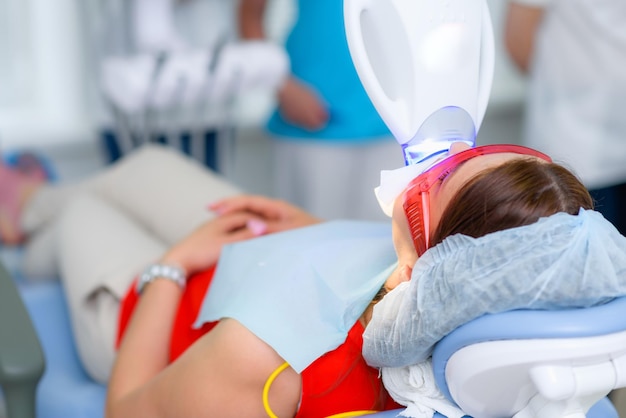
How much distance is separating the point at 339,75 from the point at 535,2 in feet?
1.66

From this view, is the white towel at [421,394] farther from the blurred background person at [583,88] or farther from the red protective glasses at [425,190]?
the blurred background person at [583,88]

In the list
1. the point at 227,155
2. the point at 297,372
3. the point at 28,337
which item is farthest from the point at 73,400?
the point at 227,155

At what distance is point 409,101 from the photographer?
0.91 metres

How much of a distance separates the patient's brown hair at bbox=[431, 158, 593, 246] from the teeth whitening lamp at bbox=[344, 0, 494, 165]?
14cm

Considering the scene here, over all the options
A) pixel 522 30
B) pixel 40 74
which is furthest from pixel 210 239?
pixel 40 74

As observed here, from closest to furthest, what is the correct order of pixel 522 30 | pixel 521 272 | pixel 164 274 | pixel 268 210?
pixel 521 272 < pixel 164 274 < pixel 268 210 < pixel 522 30

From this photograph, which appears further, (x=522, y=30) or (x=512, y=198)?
(x=522, y=30)

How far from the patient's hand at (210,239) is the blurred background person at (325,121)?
2.49ft

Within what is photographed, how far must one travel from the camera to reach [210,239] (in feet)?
4.25

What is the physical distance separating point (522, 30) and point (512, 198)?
1398 mm

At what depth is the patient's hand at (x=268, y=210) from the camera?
4.40 ft

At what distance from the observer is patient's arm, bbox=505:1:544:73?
6.52ft

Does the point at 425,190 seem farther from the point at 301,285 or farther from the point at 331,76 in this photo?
the point at 331,76

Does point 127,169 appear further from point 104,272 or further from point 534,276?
point 534,276
